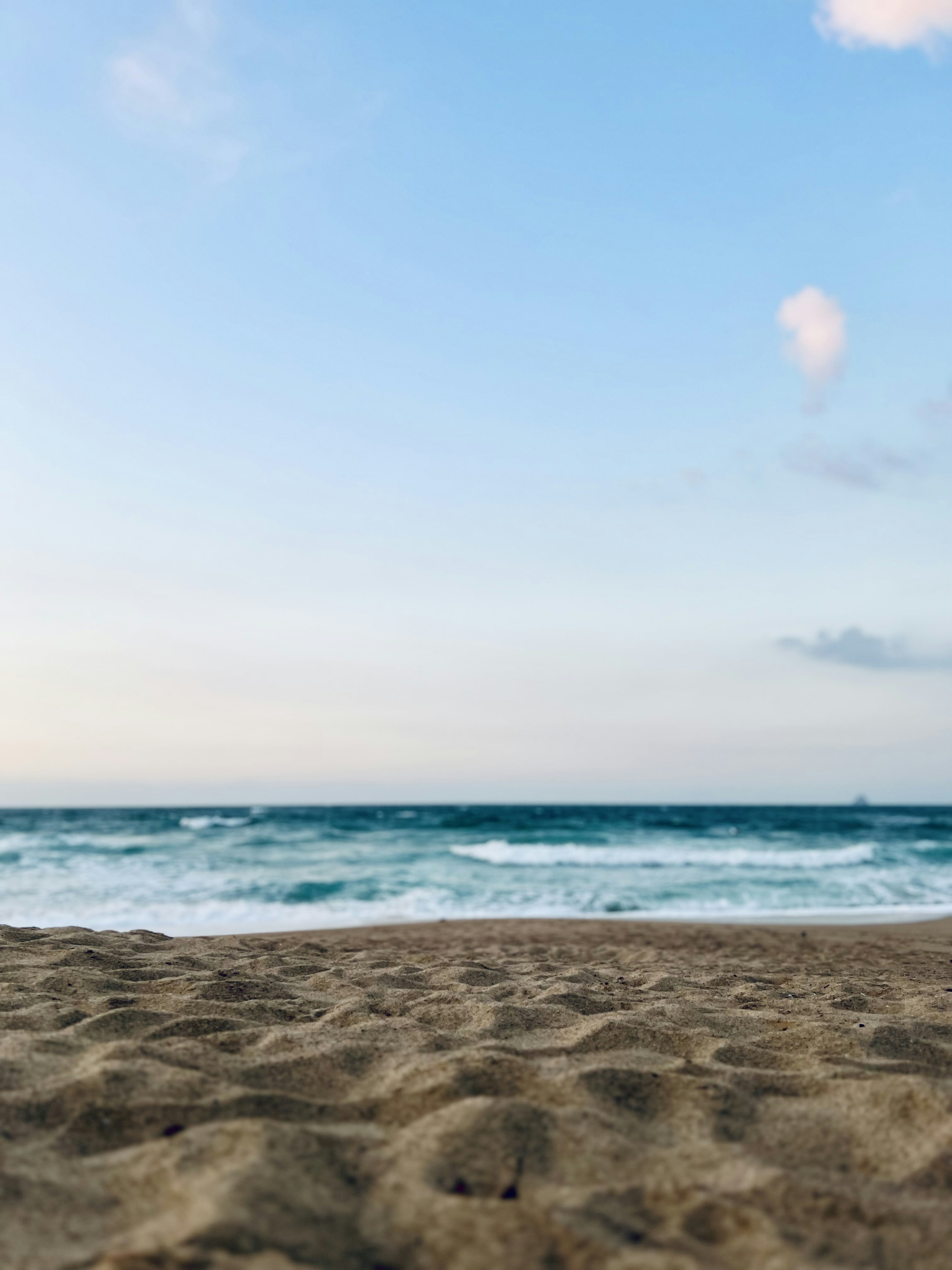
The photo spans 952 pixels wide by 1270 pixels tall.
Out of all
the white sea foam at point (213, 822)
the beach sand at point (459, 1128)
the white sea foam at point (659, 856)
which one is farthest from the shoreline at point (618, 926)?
the white sea foam at point (213, 822)

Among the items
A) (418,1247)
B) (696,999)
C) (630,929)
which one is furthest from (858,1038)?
(630,929)

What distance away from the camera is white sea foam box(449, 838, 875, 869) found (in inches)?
752

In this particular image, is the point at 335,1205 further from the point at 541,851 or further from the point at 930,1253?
the point at 541,851

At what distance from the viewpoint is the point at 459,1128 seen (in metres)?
2.16

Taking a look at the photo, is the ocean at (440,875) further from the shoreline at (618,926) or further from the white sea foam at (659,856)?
the shoreline at (618,926)

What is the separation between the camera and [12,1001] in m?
3.29

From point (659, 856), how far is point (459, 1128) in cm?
1973

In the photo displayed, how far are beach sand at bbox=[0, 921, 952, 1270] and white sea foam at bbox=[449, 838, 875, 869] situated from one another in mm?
15569

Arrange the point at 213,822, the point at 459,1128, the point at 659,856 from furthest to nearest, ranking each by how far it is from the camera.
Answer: the point at 213,822
the point at 659,856
the point at 459,1128

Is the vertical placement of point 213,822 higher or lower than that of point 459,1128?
lower

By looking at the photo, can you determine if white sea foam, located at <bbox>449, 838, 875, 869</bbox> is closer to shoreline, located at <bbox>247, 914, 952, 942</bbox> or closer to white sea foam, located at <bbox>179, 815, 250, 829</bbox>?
shoreline, located at <bbox>247, 914, 952, 942</bbox>

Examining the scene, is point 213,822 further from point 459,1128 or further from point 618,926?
point 459,1128

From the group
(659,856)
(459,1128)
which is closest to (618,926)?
(459,1128)

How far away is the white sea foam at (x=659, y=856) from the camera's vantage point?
19094 millimetres
